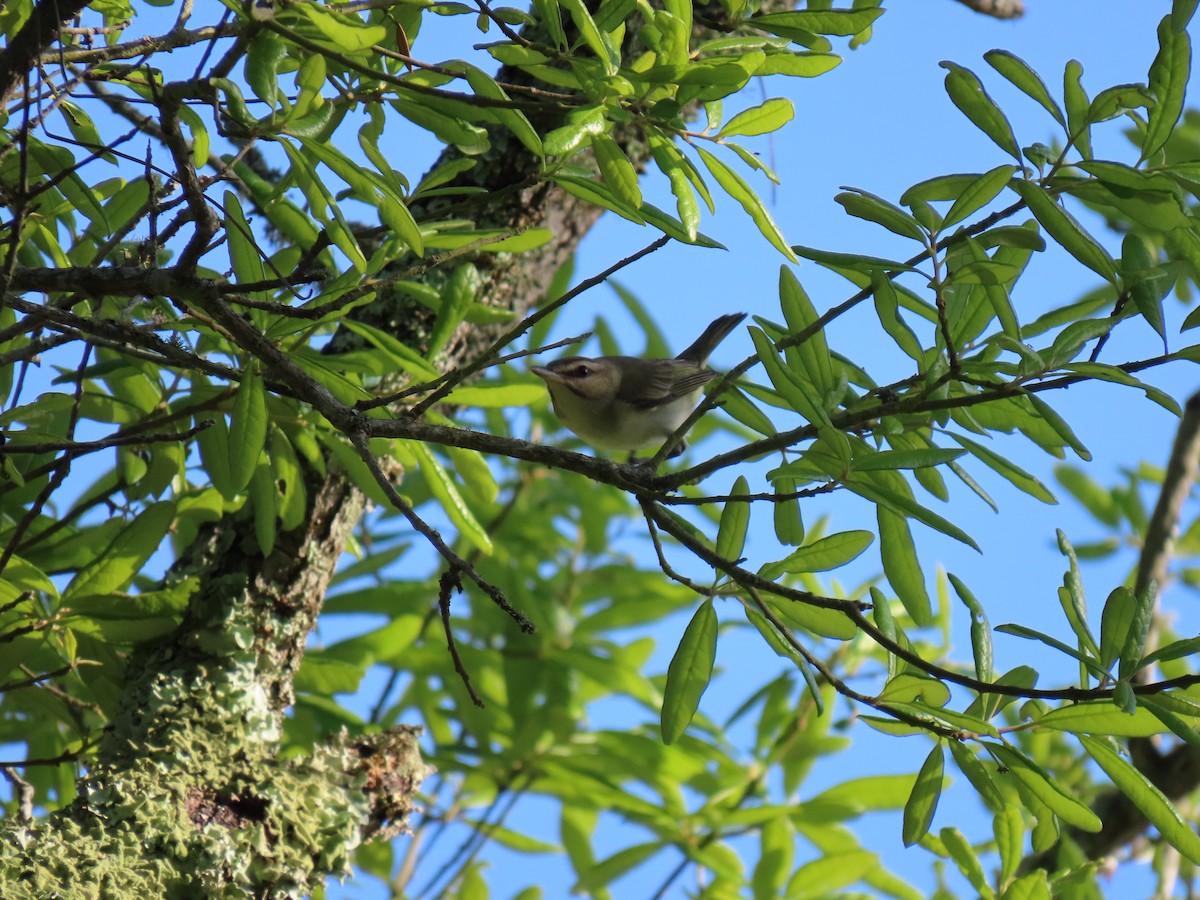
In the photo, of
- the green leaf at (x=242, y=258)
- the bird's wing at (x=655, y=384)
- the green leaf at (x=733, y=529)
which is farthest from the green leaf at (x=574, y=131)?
the bird's wing at (x=655, y=384)

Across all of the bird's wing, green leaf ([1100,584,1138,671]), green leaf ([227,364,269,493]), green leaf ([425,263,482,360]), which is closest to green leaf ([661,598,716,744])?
green leaf ([1100,584,1138,671])

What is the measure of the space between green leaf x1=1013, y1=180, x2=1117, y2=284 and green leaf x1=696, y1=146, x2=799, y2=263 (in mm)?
364

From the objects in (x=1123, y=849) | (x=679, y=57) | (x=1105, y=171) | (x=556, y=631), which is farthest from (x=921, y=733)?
(x=1123, y=849)

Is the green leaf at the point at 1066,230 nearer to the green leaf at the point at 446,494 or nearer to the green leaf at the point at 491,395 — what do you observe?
the green leaf at the point at 446,494

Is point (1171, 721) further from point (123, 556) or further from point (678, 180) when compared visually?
point (123, 556)

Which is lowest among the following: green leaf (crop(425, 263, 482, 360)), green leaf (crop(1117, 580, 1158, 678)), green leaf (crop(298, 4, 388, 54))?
green leaf (crop(1117, 580, 1158, 678))

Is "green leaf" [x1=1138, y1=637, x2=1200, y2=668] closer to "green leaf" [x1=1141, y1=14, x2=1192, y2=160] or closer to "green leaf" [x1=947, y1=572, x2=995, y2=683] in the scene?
"green leaf" [x1=947, y1=572, x2=995, y2=683]

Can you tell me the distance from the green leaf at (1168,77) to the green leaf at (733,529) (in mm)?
861

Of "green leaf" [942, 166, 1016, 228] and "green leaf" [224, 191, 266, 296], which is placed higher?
"green leaf" [224, 191, 266, 296]

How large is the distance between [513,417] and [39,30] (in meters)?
2.80

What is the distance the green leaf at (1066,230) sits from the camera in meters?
1.71

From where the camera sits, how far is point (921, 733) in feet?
6.16

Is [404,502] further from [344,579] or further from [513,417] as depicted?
[513,417]

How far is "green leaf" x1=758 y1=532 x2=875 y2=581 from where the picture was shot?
1941 millimetres
